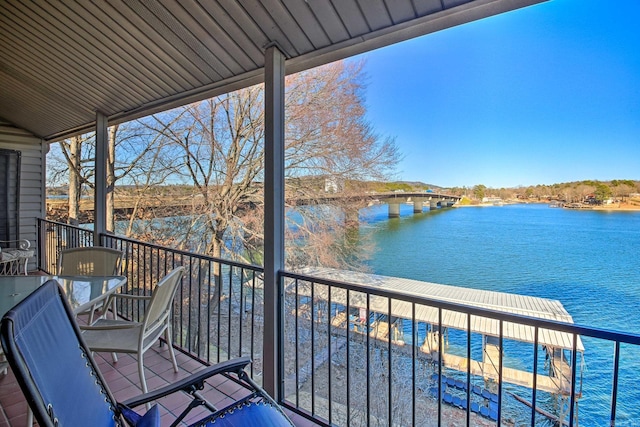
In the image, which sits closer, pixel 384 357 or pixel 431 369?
pixel 431 369

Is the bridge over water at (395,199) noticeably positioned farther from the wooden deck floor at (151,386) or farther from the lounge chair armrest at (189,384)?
the lounge chair armrest at (189,384)

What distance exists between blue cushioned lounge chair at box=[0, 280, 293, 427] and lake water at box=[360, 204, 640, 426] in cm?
293

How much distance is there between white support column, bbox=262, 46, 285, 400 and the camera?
2.11 metres

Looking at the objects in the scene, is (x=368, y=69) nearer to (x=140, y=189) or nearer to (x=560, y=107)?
(x=560, y=107)

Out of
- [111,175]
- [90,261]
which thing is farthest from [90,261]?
[111,175]

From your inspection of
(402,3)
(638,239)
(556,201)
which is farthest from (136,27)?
(638,239)

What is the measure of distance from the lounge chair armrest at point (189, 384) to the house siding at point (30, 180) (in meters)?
6.39

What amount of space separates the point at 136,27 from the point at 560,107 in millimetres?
6482

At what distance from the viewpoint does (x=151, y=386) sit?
2.29 metres

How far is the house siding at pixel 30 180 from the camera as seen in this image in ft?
18.1

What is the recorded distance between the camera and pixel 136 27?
2246 millimetres

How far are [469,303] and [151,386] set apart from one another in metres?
3.94

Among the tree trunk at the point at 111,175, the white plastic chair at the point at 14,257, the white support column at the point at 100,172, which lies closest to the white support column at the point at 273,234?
the white support column at the point at 100,172

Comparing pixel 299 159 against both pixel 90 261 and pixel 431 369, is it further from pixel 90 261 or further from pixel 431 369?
pixel 431 369
